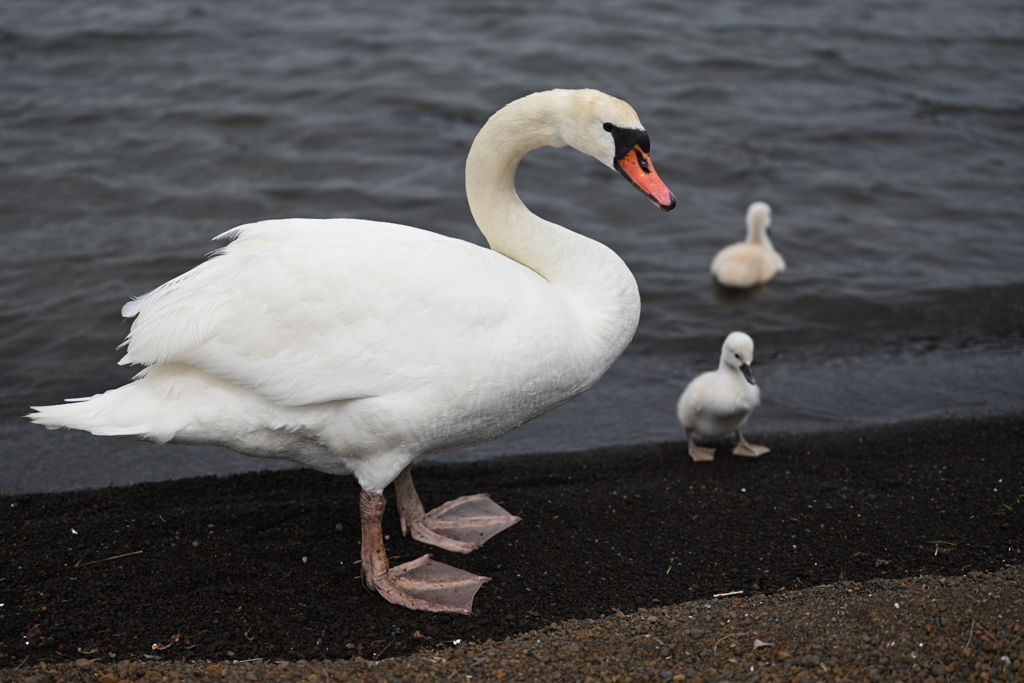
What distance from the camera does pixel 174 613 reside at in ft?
13.2

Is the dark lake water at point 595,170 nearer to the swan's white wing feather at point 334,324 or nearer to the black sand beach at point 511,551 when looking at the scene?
the black sand beach at point 511,551

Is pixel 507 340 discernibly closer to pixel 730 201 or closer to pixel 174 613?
pixel 174 613

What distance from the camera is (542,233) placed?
15.4 feet

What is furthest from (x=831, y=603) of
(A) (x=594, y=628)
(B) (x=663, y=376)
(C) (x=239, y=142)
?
(C) (x=239, y=142)

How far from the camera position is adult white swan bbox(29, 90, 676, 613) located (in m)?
3.92

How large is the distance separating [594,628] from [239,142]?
904 centimetres

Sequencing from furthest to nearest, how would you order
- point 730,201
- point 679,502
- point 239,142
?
point 239,142 < point 730,201 < point 679,502

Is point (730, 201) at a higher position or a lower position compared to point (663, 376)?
higher

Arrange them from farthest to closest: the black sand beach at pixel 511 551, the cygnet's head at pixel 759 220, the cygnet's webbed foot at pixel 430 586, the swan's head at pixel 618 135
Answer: the cygnet's head at pixel 759 220, the swan's head at pixel 618 135, the cygnet's webbed foot at pixel 430 586, the black sand beach at pixel 511 551

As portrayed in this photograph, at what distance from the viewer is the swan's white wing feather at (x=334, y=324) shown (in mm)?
3910

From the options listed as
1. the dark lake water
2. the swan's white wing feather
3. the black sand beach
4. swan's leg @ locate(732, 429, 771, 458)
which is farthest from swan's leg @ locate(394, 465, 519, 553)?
swan's leg @ locate(732, 429, 771, 458)

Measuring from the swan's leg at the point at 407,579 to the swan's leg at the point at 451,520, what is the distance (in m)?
0.29

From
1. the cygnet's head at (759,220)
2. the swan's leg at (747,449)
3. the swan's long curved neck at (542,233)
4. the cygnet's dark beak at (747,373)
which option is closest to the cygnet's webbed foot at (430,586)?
the swan's long curved neck at (542,233)

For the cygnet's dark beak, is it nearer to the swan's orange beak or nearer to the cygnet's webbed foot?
the swan's orange beak
